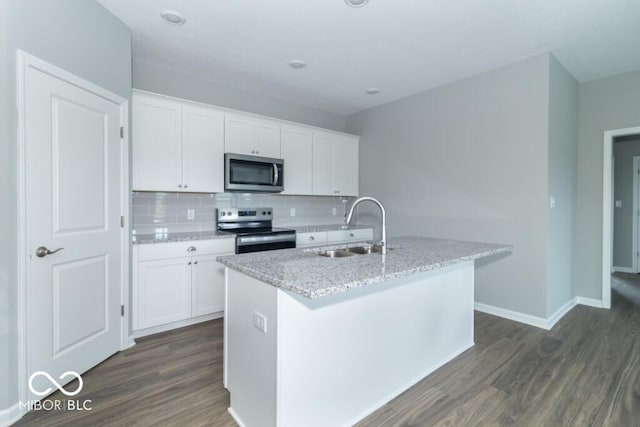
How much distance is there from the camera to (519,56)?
3.11m

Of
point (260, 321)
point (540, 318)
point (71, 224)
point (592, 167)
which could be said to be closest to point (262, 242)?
point (71, 224)

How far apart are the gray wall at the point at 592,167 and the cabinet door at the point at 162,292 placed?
172 inches

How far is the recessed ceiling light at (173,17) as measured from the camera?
2399 millimetres

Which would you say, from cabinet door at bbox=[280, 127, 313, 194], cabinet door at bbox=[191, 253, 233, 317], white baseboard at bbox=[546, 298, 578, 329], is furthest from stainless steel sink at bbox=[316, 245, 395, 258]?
white baseboard at bbox=[546, 298, 578, 329]

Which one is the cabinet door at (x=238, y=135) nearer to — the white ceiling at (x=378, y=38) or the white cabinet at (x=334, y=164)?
the white ceiling at (x=378, y=38)

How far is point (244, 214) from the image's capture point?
399cm

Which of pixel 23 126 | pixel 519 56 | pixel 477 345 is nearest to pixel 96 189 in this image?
pixel 23 126

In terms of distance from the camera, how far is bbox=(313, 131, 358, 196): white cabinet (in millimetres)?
4500

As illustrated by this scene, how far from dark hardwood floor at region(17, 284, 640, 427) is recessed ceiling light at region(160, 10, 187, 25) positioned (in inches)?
103

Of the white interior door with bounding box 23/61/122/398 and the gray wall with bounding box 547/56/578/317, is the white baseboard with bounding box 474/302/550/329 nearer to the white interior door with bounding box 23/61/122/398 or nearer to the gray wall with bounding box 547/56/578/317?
the gray wall with bounding box 547/56/578/317


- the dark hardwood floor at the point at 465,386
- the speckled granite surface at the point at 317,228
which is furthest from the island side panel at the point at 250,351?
the speckled granite surface at the point at 317,228

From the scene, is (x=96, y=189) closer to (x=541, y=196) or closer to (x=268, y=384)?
(x=268, y=384)

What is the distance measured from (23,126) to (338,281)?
6.50 ft

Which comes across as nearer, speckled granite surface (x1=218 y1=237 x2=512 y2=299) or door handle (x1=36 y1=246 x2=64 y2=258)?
speckled granite surface (x1=218 y1=237 x2=512 y2=299)
